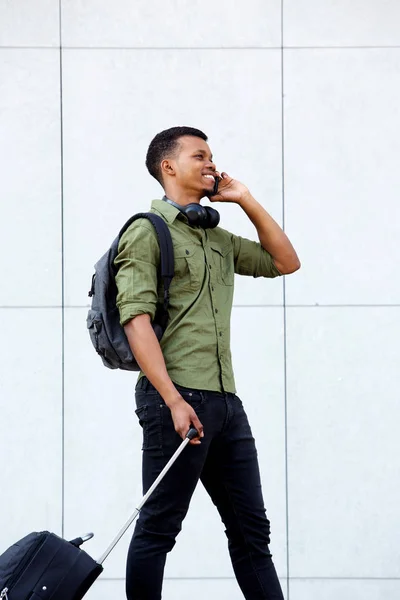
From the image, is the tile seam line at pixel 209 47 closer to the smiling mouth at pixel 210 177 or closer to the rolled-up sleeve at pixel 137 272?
the smiling mouth at pixel 210 177

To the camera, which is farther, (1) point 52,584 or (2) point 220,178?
(2) point 220,178

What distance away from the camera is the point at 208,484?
A: 13.2 feet

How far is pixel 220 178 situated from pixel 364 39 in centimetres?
187

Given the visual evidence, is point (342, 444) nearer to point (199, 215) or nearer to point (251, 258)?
point (251, 258)

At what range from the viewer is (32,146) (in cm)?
557

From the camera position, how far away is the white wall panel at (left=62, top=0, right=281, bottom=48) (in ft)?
18.3

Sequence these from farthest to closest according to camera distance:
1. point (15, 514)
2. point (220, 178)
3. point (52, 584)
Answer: point (15, 514) < point (220, 178) < point (52, 584)

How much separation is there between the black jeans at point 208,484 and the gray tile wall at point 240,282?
5.19 feet

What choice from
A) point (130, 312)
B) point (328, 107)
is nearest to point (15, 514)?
point (130, 312)

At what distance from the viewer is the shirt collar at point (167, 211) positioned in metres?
3.95

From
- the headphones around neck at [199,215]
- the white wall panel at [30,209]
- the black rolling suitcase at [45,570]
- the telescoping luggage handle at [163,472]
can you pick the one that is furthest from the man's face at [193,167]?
the white wall panel at [30,209]

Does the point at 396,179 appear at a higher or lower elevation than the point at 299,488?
higher

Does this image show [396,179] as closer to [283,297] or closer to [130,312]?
[283,297]

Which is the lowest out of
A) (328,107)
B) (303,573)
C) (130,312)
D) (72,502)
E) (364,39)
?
(303,573)
